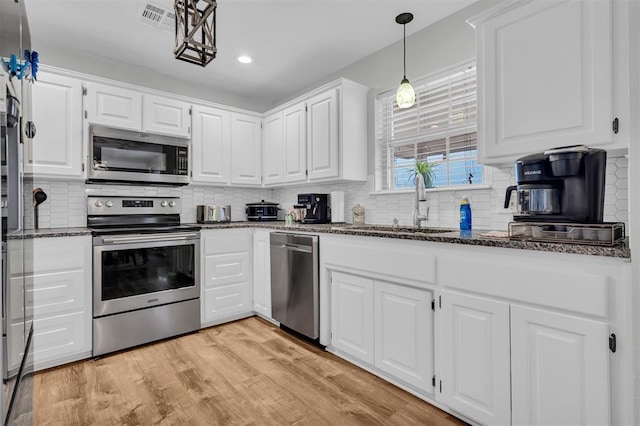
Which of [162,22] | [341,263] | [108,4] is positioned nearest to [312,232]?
[341,263]

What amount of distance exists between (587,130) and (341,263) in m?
1.58

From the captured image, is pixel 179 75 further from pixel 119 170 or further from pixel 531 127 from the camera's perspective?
pixel 531 127

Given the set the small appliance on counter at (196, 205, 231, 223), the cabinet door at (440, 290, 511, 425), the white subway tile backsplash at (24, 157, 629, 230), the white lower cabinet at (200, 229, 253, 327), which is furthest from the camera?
the small appliance on counter at (196, 205, 231, 223)

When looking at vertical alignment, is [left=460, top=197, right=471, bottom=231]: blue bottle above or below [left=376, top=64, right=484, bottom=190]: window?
below

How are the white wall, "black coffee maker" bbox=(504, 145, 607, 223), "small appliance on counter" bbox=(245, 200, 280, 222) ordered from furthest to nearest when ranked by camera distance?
"small appliance on counter" bbox=(245, 200, 280, 222) < the white wall < "black coffee maker" bbox=(504, 145, 607, 223)

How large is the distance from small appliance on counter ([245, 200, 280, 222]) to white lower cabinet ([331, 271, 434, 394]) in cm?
181

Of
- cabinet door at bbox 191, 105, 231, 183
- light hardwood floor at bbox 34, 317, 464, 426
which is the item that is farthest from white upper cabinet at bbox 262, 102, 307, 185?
light hardwood floor at bbox 34, 317, 464, 426

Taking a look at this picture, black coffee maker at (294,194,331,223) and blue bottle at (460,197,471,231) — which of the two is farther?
black coffee maker at (294,194,331,223)

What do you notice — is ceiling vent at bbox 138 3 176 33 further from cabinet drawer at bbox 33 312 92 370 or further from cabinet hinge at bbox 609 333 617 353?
cabinet hinge at bbox 609 333 617 353

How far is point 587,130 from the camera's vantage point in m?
1.53

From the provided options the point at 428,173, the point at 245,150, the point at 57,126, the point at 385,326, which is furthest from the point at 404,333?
the point at 57,126

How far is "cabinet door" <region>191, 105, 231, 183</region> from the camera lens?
350 cm

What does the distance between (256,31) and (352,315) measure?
243cm

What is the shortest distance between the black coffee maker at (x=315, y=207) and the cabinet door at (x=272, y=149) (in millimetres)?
584
